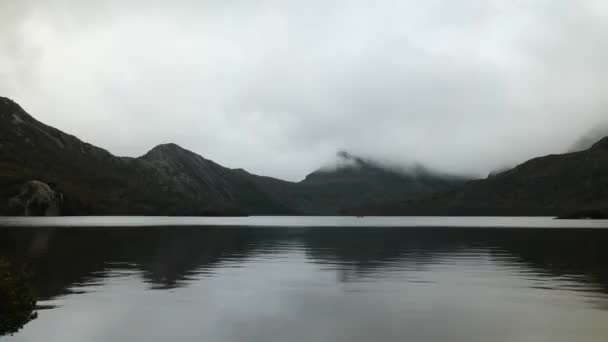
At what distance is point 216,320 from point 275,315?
10.0ft

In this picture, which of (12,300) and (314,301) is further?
(314,301)

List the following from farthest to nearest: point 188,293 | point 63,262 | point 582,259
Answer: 1. point 582,259
2. point 63,262
3. point 188,293

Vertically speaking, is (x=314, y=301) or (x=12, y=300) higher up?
(x=12, y=300)

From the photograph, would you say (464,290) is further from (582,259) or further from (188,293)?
(582,259)

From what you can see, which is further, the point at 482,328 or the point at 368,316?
the point at 368,316

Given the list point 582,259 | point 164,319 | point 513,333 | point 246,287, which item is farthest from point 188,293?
point 582,259

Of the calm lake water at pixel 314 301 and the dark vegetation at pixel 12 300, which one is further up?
the dark vegetation at pixel 12 300

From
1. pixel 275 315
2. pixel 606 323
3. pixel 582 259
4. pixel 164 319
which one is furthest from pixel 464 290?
pixel 582 259

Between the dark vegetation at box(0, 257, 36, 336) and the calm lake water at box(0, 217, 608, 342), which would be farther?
the calm lake water at box(0, 217, 608, 342)

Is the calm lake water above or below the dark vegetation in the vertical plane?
below

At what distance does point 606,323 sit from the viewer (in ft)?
83.7

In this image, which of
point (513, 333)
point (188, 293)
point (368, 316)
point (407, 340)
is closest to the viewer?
point (407, 340)

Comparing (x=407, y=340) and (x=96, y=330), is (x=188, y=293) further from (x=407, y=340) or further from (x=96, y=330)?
(x=407, y=340)

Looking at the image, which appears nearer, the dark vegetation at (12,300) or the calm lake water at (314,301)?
the dark vegetation at (12,300)
